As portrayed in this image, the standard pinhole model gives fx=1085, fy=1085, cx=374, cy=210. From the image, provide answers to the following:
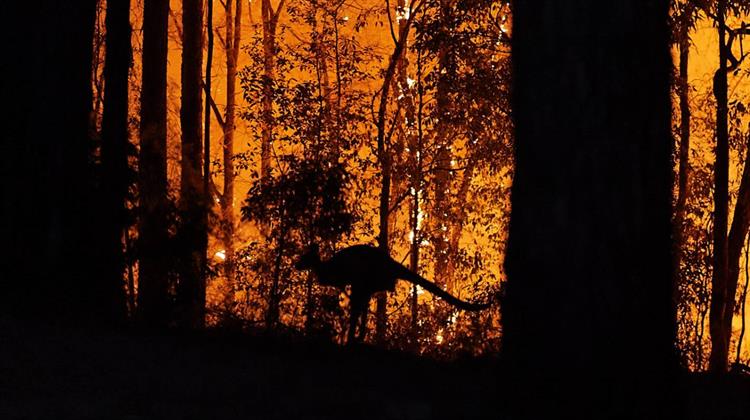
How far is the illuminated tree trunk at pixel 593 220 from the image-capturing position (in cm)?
500

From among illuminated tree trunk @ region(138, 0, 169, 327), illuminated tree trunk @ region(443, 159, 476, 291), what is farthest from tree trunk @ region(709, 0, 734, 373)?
illuminated tree trunk @ region(138, 0, 169, 327)

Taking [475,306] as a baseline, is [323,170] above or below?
above

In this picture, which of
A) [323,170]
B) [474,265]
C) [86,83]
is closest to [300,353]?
[323,170]

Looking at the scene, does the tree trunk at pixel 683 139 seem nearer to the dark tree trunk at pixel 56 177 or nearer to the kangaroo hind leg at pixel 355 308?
the kangaroo hind leg at pixel 355 308

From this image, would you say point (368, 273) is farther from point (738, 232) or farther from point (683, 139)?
point (738, 232)

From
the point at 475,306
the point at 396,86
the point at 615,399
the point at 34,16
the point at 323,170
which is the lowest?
the point at 615,399

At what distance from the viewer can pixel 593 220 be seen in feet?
16.4

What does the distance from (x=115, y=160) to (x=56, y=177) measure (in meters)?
0.65

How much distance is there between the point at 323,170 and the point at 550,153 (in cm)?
399

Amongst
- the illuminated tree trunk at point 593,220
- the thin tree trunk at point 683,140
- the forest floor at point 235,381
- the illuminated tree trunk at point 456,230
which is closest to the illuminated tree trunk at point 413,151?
the illuminated tree trunk at point 456,230

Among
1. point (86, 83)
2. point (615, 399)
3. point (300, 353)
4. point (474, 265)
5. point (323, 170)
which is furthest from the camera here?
point (474, 265)

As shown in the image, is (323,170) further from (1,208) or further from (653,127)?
(653,127)

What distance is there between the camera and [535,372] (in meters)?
5.14

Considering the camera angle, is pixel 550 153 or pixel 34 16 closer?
pixel 550 153
